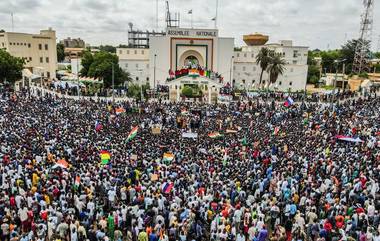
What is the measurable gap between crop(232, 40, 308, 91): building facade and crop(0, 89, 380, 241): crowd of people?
36.7m

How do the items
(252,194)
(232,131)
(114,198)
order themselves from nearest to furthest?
(114,198), (252,194), (232,131)

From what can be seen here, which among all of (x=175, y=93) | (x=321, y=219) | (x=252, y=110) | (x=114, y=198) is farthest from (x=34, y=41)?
(x=321, y=219)

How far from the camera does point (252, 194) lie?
13883mm

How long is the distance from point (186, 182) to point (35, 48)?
57.0m

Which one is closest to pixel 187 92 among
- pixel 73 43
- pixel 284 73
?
pixel 284 73

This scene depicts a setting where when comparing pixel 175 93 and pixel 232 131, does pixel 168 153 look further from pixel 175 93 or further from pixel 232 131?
pixel 175 93

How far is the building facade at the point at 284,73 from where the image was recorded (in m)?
60.9

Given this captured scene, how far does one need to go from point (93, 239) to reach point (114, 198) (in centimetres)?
265

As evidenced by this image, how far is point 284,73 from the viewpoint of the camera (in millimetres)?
61031

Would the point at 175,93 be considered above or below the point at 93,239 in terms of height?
above

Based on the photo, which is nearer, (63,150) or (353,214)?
(353,214)

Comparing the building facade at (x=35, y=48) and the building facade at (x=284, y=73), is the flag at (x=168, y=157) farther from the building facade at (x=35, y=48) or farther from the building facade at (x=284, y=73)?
the building facade at (x=35, y=48)

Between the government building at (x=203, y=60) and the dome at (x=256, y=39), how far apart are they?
8918mm

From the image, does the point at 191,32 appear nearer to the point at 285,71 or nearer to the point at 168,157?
the point at 285,71
